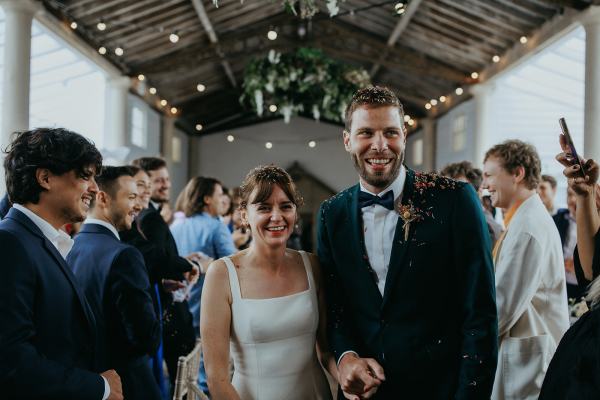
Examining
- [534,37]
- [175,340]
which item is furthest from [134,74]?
[175,340]

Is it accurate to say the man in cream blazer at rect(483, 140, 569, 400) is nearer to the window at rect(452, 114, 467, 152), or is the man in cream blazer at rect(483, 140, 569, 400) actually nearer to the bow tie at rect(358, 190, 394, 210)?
the bow tie at rect(358, 190, 394, 210)

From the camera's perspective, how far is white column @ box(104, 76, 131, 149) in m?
11.1

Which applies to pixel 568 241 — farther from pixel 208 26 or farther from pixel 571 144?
pixel 208 26

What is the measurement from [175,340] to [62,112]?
7.66m

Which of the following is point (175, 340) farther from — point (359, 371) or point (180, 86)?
point (180, 86)

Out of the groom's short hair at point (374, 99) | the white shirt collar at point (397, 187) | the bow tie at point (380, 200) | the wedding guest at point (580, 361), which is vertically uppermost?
the groom's short hair at point (374, 99)

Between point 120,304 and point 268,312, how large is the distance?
0.69 m

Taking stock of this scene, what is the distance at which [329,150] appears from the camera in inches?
757

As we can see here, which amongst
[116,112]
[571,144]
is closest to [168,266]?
[571,144]

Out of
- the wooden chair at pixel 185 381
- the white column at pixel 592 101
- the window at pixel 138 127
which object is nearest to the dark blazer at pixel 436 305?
the wooden chair at pixel 185 381

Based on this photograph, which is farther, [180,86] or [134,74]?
[180,86]

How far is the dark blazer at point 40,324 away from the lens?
151 cm

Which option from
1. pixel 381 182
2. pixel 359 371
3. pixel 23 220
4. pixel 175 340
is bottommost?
pixel 175 340

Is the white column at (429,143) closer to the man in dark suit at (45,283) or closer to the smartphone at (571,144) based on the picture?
the smartphone at (571,144)
